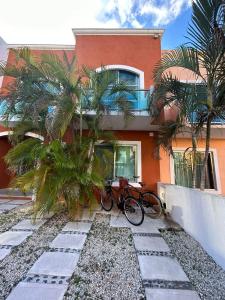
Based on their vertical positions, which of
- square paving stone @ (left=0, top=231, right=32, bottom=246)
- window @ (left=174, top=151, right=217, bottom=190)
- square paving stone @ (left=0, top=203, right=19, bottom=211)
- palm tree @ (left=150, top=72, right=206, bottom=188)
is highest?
palm tree @ (left=150, top=72, right=206, bottom=188)

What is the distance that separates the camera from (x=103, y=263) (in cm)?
299

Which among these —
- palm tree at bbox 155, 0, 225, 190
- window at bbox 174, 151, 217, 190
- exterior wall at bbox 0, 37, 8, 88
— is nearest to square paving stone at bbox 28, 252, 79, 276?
palm tree at bbox 155, 0, 225, 190

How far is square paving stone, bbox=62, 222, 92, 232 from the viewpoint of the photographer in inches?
173

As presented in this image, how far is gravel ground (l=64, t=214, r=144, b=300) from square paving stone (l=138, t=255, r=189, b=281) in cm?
12

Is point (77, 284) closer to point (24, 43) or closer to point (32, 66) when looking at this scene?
point (32, 66)

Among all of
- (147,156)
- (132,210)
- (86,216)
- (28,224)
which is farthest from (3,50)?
(132,210)

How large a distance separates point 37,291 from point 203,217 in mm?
3066

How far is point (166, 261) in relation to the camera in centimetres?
308

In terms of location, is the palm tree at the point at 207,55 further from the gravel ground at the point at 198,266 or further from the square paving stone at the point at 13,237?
the square paving stone at the point at 13,237

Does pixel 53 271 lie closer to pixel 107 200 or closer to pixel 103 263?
pixel 103 263

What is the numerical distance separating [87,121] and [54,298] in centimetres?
443

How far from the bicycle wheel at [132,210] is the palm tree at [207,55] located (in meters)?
2.65

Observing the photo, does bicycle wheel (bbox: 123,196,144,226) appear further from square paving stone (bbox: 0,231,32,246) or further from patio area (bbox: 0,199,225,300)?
square paving stone (bbox: 0,231,32,246)

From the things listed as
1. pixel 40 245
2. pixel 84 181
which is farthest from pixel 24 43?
pixel 40 245
